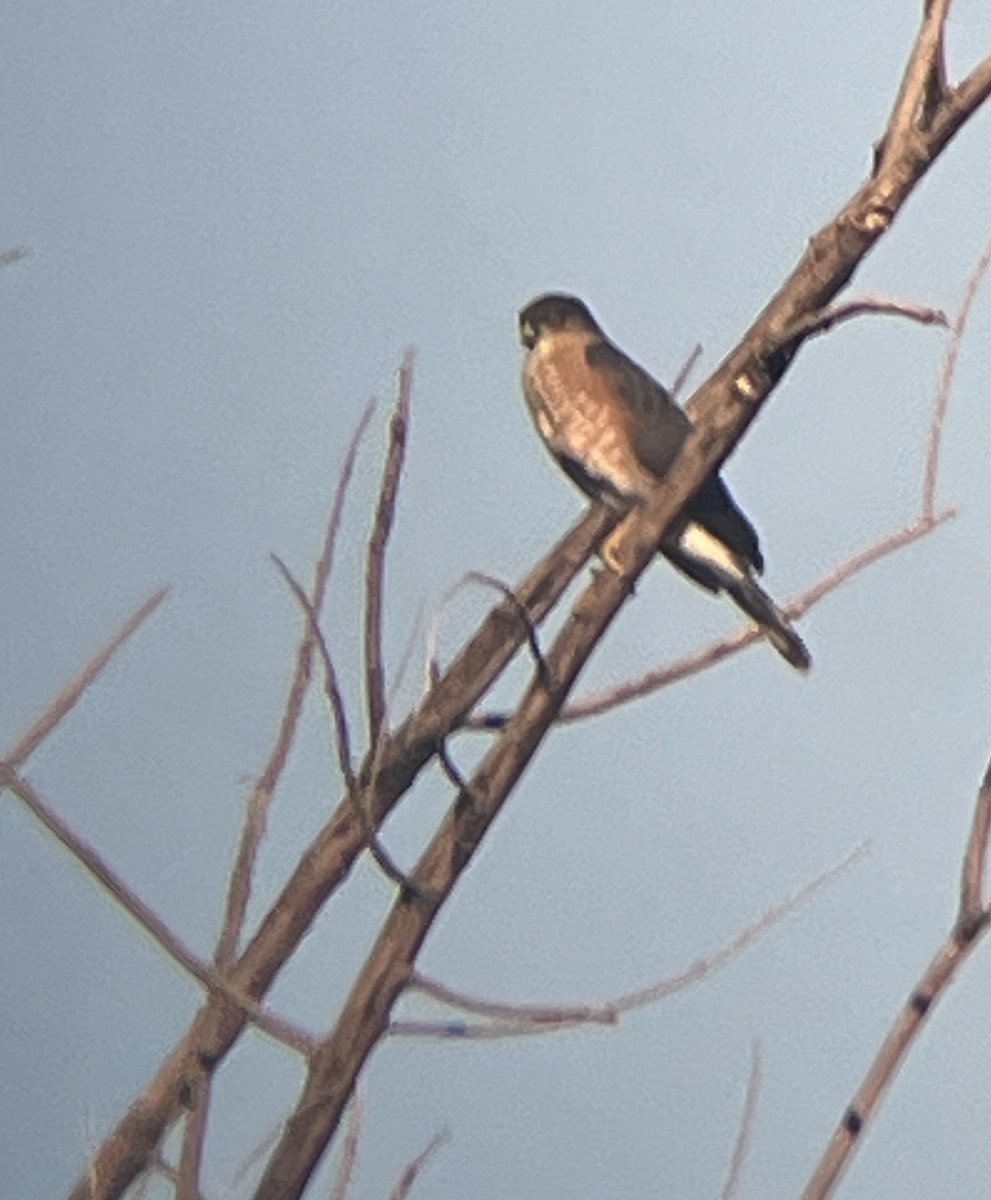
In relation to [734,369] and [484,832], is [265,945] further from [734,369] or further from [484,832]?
[734,369]

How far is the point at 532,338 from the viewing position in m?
4.40

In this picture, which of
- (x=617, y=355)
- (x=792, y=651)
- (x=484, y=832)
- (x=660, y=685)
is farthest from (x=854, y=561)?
(x=617, y=355)

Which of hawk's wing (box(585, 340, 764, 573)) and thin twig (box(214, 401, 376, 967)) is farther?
hawk's wing (box(585, 340, 764, 573))

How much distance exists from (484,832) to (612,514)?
999mm

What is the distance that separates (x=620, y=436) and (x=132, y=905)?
2153 millimetres

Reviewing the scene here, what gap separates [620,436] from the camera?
3.78 metres

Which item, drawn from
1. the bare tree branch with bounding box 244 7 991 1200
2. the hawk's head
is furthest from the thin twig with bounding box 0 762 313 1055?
the hawk's head

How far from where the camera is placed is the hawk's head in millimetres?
4398

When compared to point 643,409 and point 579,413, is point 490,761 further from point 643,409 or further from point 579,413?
point 579,413

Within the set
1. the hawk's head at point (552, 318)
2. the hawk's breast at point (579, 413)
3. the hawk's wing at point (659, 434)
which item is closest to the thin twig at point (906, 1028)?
the hawk's wing at point (659, 434)

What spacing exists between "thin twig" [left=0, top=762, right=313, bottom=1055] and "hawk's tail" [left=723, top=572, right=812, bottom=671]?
5.10ft

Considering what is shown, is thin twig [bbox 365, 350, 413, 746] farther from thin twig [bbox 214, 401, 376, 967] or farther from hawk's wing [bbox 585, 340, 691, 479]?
hawk's wing [bbox 585, 340, 691, 479]

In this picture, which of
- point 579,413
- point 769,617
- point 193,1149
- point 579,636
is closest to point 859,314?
point 579,636

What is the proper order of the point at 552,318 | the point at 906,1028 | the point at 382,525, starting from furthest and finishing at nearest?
the point at 552,318 < the point at 382,525 < the point at 906,1028
